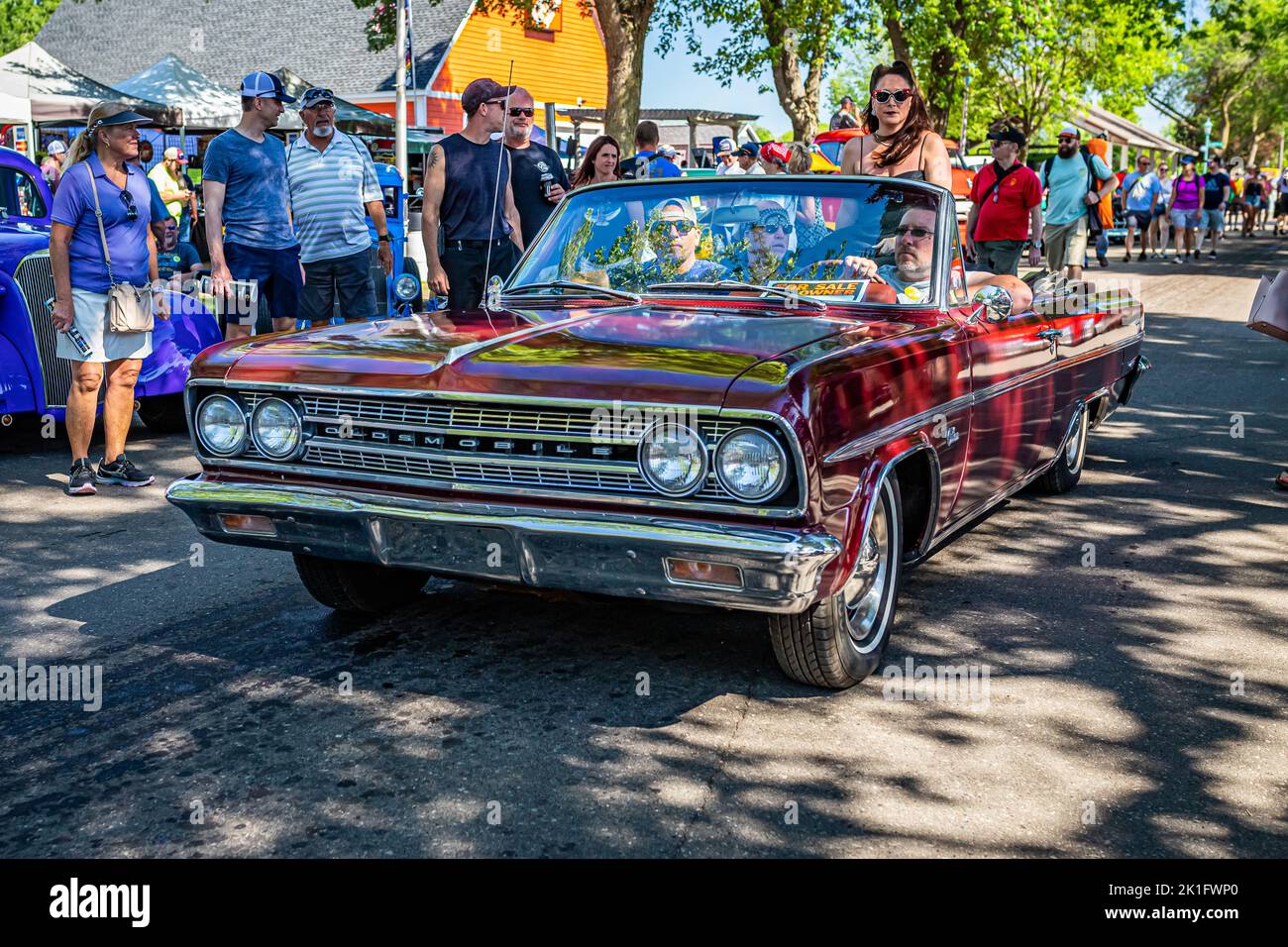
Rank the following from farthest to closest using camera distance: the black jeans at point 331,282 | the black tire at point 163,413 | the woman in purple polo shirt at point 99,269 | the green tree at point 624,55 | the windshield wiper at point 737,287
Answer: the green tree at point 624,55 < the black tire at point 163,413 < the black jeans at point 331,282 < the woman in purple polo shirt at point 99,269 < the windshield wiper at point 737,287

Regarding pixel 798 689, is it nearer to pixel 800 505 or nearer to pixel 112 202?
pixel 800 505

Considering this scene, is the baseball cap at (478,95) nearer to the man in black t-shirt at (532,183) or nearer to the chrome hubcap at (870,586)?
the man in black t-shirt at (532,183)

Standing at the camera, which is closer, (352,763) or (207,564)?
(352,763)

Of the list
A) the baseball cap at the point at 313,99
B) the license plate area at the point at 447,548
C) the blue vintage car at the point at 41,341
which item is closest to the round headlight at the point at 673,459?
the license plate area at the point at 447,548

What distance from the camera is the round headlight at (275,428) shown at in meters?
4.19

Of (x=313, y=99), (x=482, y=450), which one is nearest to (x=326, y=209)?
(x=313, y=99)

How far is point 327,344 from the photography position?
4.27 m

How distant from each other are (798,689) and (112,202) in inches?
182

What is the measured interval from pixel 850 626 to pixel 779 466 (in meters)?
0.85

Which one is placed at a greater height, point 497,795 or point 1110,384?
point 1110,384

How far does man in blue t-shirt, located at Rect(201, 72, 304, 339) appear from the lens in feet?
25.1

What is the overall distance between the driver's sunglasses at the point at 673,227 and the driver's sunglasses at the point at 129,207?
10.8ft
